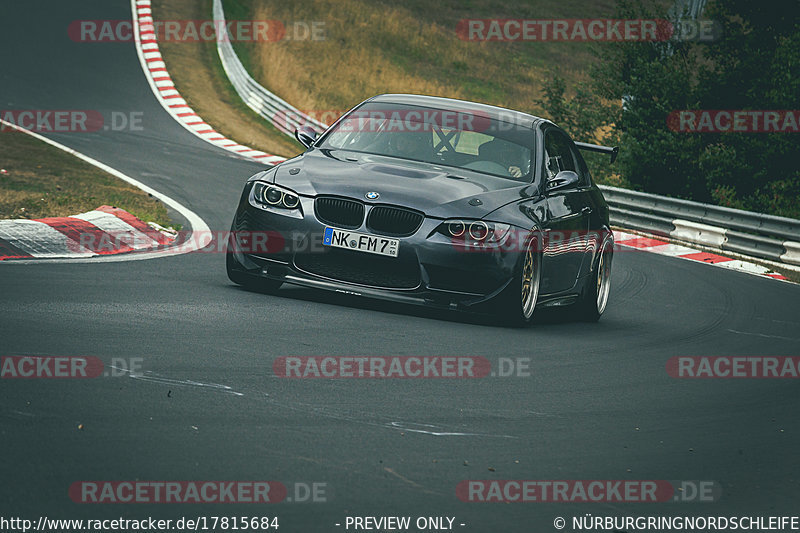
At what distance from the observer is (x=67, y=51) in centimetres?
3047

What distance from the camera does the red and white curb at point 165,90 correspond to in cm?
2380

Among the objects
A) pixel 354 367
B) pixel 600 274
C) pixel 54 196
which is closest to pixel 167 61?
pixel 54 196

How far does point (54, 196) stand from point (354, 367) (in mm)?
6947

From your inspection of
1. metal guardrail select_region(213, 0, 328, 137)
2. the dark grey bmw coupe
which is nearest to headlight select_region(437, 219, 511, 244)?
the dark grey bmw coupe

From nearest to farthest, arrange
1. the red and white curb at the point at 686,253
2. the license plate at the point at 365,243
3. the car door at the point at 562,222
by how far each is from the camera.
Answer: the license plate at the point at 365,243 → the car door at the point at 562,222 → the red and white curb at the point at 686,253

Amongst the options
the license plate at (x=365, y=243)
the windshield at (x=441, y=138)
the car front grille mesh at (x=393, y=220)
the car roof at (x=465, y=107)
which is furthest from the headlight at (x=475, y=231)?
the car roof at (x=465, y=107)

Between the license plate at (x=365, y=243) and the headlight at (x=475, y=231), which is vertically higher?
the headlight at (x=475, y=231)

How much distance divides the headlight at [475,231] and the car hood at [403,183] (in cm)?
6

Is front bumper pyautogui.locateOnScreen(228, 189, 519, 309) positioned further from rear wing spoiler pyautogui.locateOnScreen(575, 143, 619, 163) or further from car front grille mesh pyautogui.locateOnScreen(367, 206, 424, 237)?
rear wing spoiler pyautogui.locateOnScreen(575, 143, 619, 163)

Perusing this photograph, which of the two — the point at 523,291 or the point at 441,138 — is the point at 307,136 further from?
the point at 523,291

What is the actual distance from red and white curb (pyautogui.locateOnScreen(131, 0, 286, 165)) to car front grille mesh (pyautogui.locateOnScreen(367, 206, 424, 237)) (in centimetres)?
1408

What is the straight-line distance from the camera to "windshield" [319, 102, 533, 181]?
9406 millimetres

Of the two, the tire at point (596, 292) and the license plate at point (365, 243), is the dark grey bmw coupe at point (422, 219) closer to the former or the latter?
the license plate at point (365, 243)

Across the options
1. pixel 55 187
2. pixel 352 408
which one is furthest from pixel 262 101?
pixel 352 408
